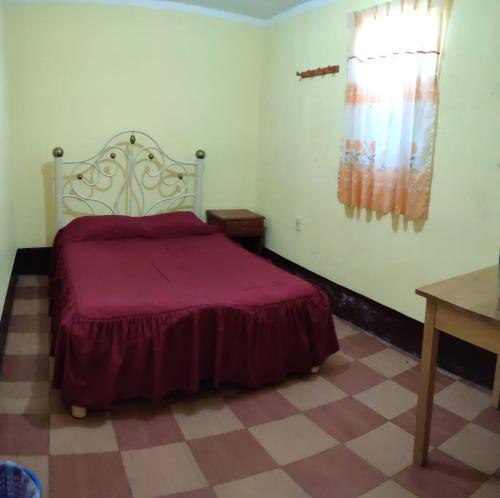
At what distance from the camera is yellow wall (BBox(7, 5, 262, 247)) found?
3447mm

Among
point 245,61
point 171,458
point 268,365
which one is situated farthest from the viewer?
point 245,61

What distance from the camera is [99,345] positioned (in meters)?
2.04

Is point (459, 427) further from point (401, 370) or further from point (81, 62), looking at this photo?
point (81, 62)

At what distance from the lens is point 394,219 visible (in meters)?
2.86

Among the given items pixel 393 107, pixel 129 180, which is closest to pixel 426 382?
pixel 393 107

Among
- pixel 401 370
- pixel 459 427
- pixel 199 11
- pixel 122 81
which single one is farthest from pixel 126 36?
pixel 459 427

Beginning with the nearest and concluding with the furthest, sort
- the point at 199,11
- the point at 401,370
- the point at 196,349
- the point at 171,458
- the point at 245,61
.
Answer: the point at 171,458 → the point at 196,349 → the point at 401,370 → the point at 199,11 → the point at 245,61

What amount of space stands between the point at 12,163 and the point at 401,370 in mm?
3034

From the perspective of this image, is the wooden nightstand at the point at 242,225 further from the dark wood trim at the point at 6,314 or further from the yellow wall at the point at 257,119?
the dark wood trim at the point at 6,314

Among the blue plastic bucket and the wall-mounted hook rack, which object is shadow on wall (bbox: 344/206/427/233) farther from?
the blue plastic bucket

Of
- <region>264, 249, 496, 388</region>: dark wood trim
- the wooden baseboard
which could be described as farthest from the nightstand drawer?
<region>264, 249, 496, 388</region>: dark wood trim

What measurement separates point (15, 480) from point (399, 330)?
2.24 m

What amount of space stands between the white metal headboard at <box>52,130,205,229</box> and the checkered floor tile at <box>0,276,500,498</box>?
1.51 meters

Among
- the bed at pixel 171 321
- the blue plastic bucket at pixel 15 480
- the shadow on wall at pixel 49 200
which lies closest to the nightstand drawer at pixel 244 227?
the bed at pixel 171 321
